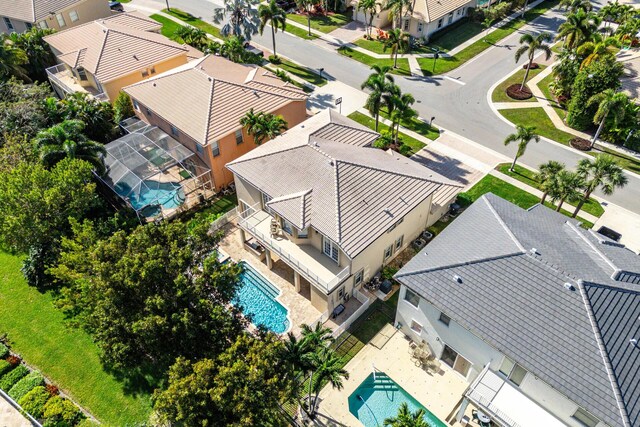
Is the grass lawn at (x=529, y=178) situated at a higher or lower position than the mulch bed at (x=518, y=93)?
lower

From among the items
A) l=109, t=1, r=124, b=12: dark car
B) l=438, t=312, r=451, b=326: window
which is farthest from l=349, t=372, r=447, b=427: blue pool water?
l=109, t=1, r=124, b=12: dark car

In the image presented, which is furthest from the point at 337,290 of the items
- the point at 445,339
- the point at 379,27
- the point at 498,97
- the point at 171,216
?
the point at 379,27

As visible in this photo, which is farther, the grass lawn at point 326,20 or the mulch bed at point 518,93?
the grass lawn at point 326,20

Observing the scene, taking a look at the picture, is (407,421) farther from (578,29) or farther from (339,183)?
(578,29)

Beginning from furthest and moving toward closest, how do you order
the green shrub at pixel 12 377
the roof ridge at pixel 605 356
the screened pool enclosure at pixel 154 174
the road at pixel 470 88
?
the road at pixel 470 88 → the screened pool enclosure at pixel 154 174 → the green shrub at pixel 12 377 → the roof ridge at pixel 605 356

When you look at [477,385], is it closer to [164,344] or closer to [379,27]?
[164,344]

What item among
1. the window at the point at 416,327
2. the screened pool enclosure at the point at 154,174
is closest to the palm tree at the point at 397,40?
the screened pool enclosure at the point at 154,174

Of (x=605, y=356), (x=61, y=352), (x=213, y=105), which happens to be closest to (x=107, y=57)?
(x=213, y=105)

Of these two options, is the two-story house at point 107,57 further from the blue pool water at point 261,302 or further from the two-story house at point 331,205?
the blue pool water at point 261,302
